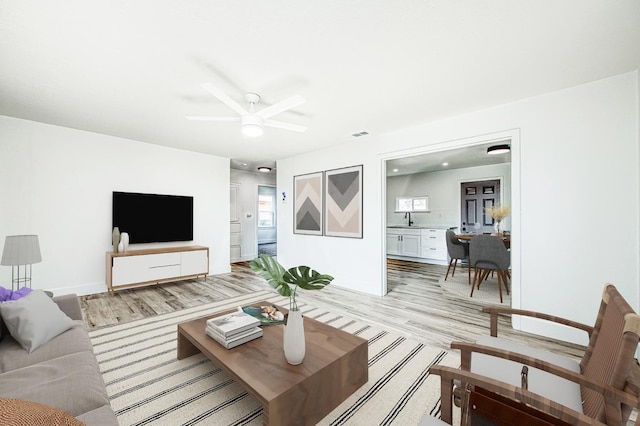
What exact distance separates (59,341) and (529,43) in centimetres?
380

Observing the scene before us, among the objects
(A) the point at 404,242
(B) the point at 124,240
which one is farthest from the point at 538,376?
(A) the point at 404,242

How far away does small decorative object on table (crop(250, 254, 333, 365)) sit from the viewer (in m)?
1.54

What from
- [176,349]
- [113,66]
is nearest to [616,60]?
[113,66]

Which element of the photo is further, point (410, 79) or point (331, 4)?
point (410, 79)

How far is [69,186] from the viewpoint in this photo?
387cm

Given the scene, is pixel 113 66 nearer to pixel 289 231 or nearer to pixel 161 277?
pixel 161 277

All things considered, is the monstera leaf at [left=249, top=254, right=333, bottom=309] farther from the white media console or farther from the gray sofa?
the white media console

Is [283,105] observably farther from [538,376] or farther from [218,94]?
[538,376]

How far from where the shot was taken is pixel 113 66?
2199 mm

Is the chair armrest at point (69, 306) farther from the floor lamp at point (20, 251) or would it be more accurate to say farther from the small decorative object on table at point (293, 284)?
the small decorative object on table at point (293, 284)

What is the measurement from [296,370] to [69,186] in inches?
174

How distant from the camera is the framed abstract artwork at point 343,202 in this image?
14.3ft

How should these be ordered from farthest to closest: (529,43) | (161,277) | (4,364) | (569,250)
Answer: (161,277) → (569,250) → (529,43) → (4,364)

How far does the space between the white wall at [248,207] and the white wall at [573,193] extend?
541cm
